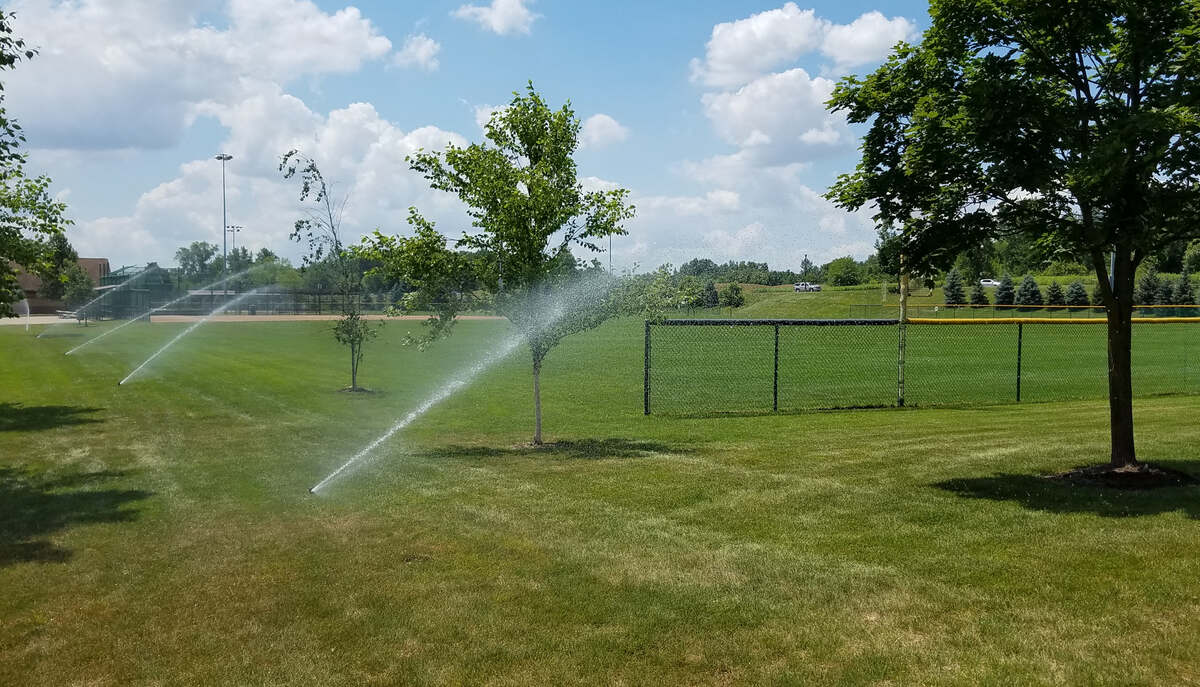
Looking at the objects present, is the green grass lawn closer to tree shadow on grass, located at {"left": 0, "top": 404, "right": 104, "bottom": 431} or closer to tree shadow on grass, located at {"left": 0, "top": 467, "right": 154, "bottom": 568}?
tree shadow on grass, located at {"left": 0, "top": 467, "right": 154, "bottom": 568}

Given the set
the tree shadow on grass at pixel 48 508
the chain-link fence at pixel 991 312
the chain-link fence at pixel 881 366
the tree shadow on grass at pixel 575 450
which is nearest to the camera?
the tree shadow on grass at pixel 48 508

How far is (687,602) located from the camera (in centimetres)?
552

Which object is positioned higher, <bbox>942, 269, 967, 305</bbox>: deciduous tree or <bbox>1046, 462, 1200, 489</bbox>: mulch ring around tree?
<bbox>942, 269, 967, 305</bbox>: deciduous tree

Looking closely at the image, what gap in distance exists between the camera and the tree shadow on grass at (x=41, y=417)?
1506 centimetres

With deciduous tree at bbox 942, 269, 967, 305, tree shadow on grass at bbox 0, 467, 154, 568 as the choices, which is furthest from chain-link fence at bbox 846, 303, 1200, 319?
tree shadow on grass at bbox 0, 467, 154, 568

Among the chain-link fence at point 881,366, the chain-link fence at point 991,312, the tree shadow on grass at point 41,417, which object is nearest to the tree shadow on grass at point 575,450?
the chain-link fence at point 881,366

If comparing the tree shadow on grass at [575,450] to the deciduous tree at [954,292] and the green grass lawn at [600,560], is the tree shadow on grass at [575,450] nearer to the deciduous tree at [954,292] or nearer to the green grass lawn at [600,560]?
the green grass lawn at [600,560]

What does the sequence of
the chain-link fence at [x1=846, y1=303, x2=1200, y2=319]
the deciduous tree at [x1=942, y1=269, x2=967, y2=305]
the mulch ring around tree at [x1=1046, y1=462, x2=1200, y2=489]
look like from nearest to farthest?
the mulch ring around tree at [x1=1046, y1=462, x2=1200, y2=489] < the chain-link fence at [x1=846, y1=303, x2=1200, y2=319] < the deciduous tree at [x1=942, y1=269, x2=967, y2=305]

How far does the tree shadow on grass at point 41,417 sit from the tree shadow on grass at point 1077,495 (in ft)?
48.8

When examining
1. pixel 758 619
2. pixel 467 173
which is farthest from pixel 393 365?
pixel 758 619

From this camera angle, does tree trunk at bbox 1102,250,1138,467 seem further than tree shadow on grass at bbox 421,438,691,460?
No

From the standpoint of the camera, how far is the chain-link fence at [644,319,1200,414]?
1850 cm

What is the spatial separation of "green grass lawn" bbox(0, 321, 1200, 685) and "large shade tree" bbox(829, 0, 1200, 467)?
8.65 ft

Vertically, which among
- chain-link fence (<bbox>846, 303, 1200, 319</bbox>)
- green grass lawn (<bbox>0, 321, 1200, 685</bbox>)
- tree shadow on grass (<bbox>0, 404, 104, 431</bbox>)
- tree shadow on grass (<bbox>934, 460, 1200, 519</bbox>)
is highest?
chain-link fence (<bbox>846, 303, 1200, 319</bbox>)
